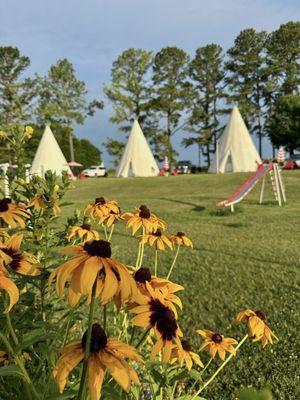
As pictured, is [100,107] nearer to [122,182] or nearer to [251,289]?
[122,182]

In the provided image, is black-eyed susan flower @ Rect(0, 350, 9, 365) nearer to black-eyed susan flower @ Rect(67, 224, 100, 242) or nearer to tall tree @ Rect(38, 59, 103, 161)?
black-eyed susan flower @ Rect(67, 224, 100, 242)

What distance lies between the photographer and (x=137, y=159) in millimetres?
29453

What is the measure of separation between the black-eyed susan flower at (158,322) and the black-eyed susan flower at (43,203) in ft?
3.14

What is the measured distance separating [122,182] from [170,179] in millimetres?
2804

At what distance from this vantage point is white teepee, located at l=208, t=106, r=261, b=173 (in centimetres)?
2848

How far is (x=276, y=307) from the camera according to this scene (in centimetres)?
360

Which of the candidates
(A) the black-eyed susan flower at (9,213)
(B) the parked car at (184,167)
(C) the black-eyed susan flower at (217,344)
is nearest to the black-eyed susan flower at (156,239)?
(C) the black-eyed susan flower at (217,344)

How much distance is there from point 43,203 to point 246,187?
30.5 feet

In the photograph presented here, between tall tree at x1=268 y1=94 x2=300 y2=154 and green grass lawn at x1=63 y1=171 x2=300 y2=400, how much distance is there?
82.9 ft

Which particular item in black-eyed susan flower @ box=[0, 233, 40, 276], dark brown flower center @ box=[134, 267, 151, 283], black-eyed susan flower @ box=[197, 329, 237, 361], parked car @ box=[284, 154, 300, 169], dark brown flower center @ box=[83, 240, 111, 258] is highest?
parked car @ box=[284, 154, 300, 169]

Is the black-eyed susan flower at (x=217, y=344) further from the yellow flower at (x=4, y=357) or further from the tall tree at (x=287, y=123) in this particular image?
the tall tree at (x=287, y=123)

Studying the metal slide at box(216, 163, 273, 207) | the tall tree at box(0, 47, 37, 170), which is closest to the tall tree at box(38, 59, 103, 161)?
the tall tree at box(0, 47, 37, 170)

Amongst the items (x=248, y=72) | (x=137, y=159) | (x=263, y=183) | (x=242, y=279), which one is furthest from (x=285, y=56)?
(x=242, y=279)

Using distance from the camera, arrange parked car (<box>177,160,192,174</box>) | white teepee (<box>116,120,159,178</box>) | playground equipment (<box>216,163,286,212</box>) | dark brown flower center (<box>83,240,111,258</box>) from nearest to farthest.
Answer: dark brown flower center (<box>83,240,111,258</box>), playground equipment (<box>216,163,286,212</box>), white teepee (<box>116,120,159,178</box>), parked car (<box>177,160,192,174</box>)
